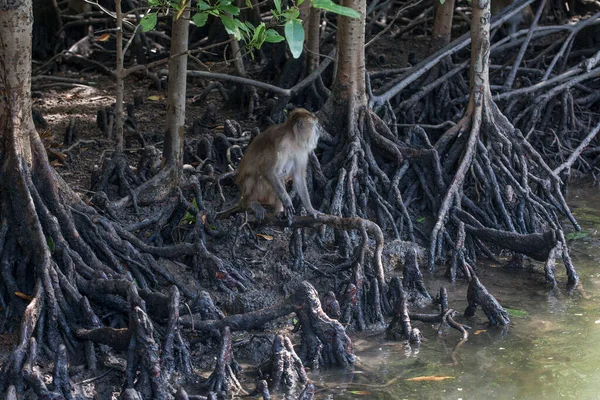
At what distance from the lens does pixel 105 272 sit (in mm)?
6117

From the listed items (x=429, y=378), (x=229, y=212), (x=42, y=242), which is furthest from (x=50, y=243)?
(x=429, y=378)

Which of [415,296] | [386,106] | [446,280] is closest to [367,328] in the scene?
[415,296]

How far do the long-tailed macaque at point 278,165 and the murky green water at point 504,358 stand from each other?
4.45 ft

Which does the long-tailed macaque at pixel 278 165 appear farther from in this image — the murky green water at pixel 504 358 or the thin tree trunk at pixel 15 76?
the thin tree trunk at pixel 15 76

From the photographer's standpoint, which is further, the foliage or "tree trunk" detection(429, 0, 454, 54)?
"tree trunk" detection(429, 0, 454, 54)

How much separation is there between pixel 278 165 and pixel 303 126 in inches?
14.4

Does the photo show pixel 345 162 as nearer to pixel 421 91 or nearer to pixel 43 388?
pixel 421 91

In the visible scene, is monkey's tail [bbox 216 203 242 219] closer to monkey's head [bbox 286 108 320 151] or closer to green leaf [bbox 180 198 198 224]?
green leaf [bbox 180 198 198 224]

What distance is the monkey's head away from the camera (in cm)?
712

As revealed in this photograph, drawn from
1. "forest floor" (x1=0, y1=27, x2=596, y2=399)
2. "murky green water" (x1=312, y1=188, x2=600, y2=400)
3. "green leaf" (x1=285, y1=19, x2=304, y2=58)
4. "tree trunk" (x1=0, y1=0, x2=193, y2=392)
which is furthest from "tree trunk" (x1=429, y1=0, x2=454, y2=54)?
"green leaf" (x1=285, y1=19, x2=304, y2=58)

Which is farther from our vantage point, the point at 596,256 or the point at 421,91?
the point at 421,91

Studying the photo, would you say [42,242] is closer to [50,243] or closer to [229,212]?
[50,243]

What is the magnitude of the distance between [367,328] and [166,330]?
1.76 meters

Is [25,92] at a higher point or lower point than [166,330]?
higher
